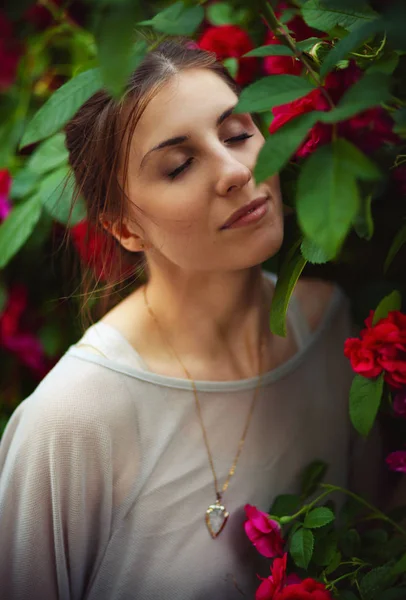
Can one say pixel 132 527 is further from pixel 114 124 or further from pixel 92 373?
pixel 114 124

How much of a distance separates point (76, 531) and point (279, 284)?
555 millimetres

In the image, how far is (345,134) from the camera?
2.68ft

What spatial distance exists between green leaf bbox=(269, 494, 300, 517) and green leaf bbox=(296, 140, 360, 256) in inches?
26.1

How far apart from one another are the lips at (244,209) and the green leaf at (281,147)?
0.34m

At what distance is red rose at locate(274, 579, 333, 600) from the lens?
A: 836mm

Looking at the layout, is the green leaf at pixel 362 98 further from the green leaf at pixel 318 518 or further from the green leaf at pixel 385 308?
the green leaf at pixel 318 518

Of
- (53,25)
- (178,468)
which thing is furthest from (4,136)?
(178,468)

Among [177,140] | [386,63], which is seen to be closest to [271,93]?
[386,63]

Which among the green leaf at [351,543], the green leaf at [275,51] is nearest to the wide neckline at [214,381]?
the green leaf at [351,543]

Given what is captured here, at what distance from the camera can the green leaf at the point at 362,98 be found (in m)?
0.51

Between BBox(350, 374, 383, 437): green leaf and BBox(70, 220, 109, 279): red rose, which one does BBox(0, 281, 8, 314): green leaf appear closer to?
BBox(70, 220, 109, 279): red rose

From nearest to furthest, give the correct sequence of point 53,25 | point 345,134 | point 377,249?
point 345,134 → point 377,249 → point 53,25

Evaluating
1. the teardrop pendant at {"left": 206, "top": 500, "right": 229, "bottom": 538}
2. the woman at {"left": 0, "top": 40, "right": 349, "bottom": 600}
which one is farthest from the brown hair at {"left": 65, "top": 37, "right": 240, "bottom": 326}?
the teardrop pendant at {"left": 206, "top": 500, "right": 229, "bottom": 538}

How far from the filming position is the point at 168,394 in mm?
1102
